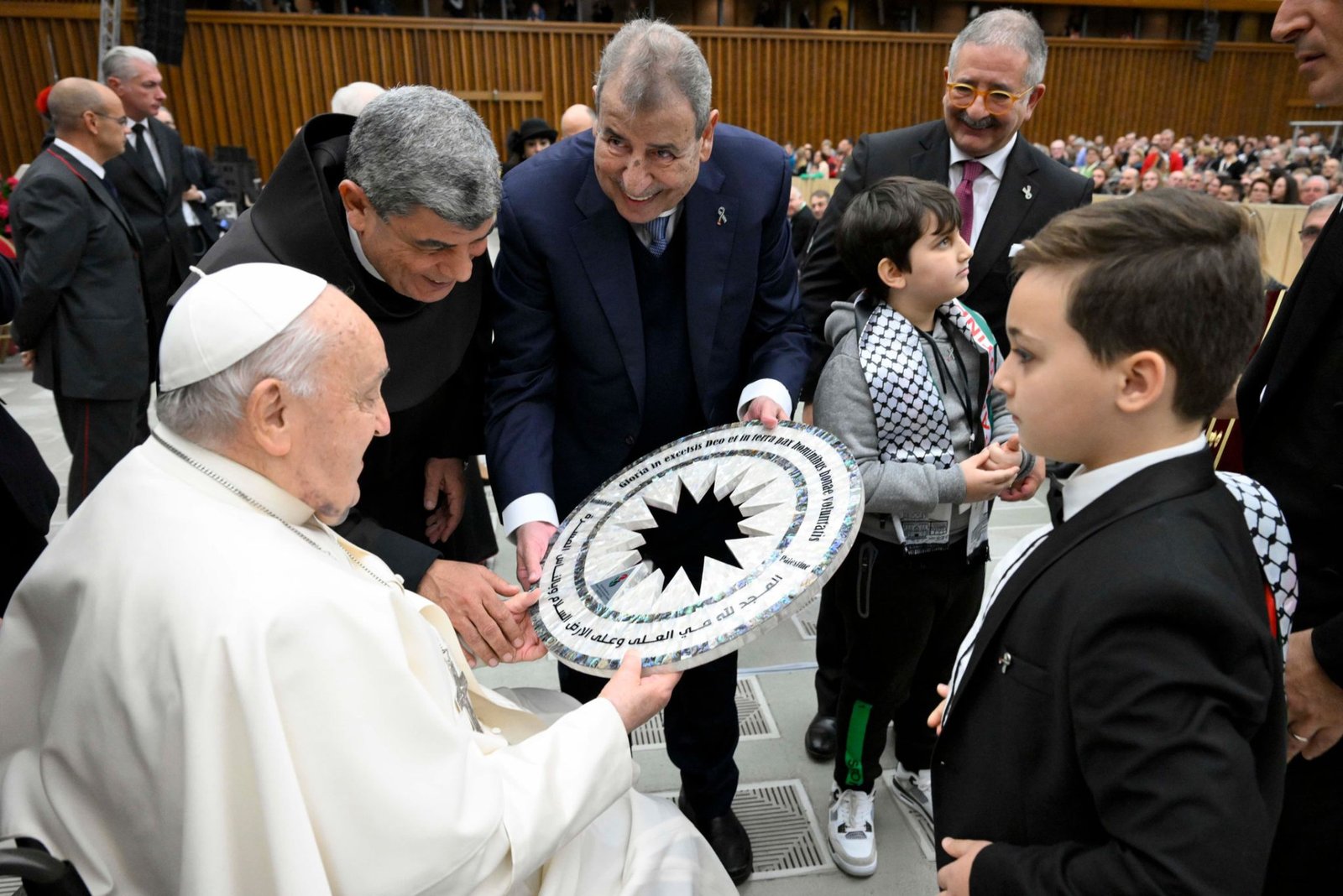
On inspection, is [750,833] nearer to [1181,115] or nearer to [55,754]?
[55,754]

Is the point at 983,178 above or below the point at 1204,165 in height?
above

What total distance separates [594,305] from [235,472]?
2.96 ft

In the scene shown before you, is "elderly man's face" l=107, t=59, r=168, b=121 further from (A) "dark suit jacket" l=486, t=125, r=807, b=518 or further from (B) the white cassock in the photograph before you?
(B) the white cassock

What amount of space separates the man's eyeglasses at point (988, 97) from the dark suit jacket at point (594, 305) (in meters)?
0.70

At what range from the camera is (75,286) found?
3986 mm

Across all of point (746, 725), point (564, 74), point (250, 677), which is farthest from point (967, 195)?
point (564, 74)

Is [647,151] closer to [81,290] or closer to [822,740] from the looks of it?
[822,740]

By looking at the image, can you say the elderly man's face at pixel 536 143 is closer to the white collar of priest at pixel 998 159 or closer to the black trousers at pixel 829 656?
the white collar of priest at pixel 998 159

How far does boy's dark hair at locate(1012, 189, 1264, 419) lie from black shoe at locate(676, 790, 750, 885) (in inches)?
62.0

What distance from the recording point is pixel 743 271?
194 cm

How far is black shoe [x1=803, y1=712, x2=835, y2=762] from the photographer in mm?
2566

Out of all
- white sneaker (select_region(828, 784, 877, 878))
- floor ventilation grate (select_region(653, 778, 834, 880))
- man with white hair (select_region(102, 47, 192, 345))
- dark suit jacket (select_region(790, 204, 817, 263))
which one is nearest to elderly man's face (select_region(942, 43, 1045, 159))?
white sneaker (select_region(828, 784, 877, 878))

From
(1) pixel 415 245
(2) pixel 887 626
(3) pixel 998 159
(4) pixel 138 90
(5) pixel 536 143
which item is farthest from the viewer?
(5) pixel 536 143

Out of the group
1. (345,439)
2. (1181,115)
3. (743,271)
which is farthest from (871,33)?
(345,439)
